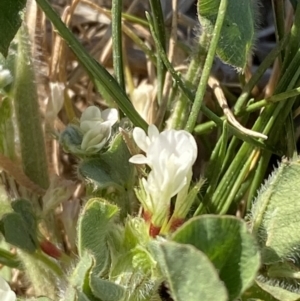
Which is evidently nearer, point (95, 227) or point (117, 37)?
point (95, 227)

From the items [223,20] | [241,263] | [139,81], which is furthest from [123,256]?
[139,81]

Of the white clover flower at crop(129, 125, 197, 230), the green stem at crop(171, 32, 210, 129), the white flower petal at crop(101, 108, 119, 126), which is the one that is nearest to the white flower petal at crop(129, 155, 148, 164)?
the white clover flower at crop(129, 125, 197, 230)

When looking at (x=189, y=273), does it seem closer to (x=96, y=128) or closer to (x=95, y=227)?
(x=95, y=227)

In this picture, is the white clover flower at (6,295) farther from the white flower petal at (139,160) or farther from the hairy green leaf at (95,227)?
the white flower petal at (139,160)

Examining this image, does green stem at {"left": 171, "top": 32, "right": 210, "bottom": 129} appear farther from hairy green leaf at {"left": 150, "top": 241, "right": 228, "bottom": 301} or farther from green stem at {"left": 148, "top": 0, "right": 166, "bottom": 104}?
hairy green leaf at {"left": 150, "top": 241, "right": 228, "bottom": 301}

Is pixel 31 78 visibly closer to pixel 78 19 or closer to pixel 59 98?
pixel 59 98

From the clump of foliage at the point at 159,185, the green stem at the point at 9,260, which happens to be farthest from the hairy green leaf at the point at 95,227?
the green stem at the point at 9,260

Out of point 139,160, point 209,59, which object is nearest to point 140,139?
point 139,160
